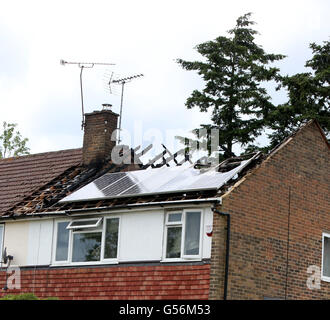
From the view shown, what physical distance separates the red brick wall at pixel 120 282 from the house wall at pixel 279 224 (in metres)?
0.78

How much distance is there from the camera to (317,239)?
83.6ft

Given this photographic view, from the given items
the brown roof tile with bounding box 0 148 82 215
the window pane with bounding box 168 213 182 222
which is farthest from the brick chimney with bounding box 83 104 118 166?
the window pane with bounding box 168 213 182 222

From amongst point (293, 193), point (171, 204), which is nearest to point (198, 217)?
point (171, 204)

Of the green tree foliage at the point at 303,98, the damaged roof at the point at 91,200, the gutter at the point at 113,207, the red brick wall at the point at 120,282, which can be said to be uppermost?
the green tree foliage at the point at 303,98

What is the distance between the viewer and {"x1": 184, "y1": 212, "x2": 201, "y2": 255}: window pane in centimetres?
2270

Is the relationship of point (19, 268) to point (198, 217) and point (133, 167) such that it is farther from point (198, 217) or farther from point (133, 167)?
point (198, 217)

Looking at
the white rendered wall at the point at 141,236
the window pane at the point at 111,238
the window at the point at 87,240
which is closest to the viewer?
the white rendered wall at the point at 141,236

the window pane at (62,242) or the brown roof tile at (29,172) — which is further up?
the brown roof tile at (29,172)

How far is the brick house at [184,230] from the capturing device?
2252cm

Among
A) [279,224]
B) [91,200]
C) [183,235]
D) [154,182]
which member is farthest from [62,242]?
[279,224]

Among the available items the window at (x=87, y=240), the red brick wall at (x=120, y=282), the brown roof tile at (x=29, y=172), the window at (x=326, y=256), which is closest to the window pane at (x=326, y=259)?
the window at (x=326, y=256)

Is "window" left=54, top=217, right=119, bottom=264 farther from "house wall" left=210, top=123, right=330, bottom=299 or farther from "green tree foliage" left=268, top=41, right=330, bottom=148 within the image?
"green tree foliage" left=268, top=41, right=330, bottom=148

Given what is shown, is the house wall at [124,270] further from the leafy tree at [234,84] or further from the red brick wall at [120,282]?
the leafy tree at [234,84]
